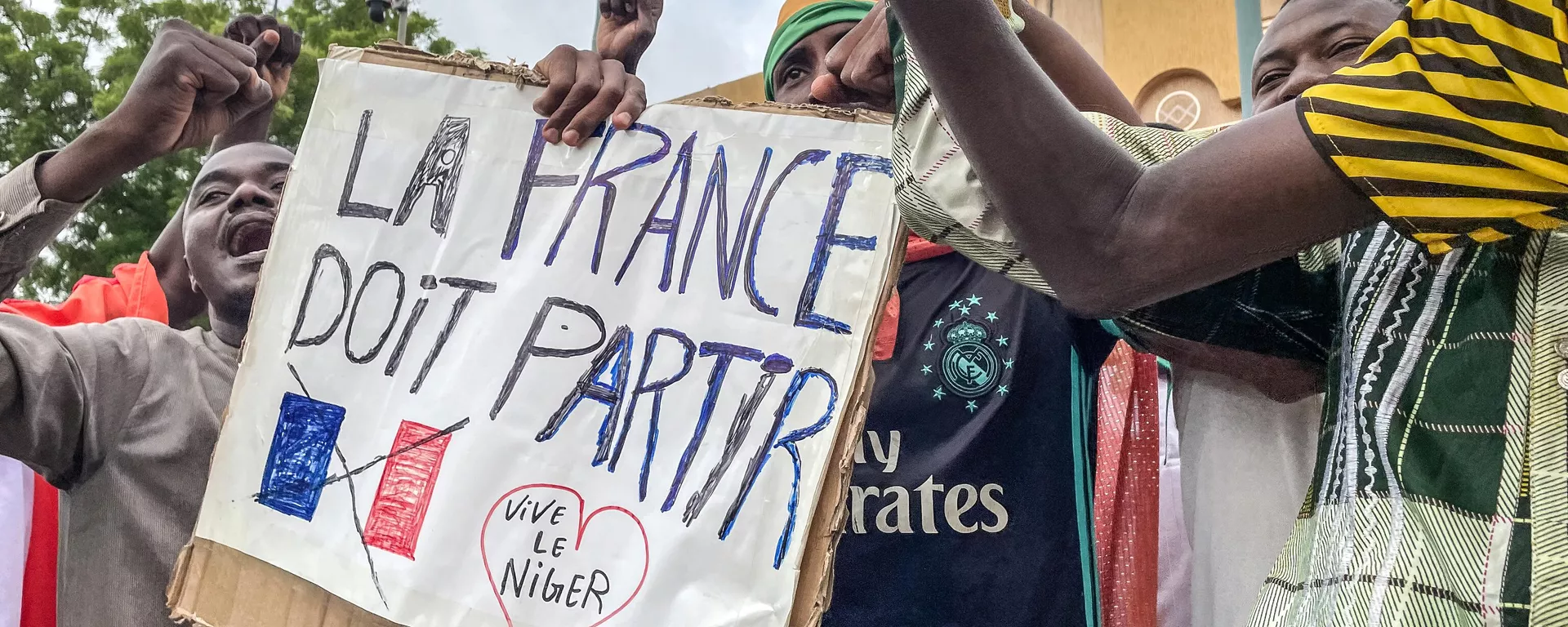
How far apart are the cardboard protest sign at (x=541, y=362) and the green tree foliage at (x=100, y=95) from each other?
8.31 meters

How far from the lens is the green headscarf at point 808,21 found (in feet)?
6.94

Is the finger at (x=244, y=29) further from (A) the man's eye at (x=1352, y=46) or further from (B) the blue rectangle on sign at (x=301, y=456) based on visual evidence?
(A) the man's eye at (x=1352, y=46)

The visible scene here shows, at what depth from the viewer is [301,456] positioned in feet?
5.03

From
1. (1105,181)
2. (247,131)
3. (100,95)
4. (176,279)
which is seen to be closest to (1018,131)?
(1105,181)

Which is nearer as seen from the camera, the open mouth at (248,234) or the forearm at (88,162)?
the forearm at (88,162)

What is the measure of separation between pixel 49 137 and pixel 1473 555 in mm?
11612

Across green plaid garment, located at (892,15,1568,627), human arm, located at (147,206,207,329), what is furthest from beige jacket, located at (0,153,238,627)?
green plaid garment, located at (892,15,1568,627)

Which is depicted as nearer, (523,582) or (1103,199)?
(1103,199)

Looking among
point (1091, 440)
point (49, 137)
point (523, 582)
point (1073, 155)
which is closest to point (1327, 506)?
point (1073, 155)

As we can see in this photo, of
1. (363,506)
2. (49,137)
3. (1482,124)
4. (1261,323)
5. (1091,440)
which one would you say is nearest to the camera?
(1482,124)

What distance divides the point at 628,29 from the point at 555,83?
18 centimetres

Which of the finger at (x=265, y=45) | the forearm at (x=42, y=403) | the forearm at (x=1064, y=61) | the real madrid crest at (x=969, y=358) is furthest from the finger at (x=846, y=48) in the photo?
the finger at (x=265, y=45)

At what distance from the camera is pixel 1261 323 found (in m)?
1.27

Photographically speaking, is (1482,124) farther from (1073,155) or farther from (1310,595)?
(1310,595)
